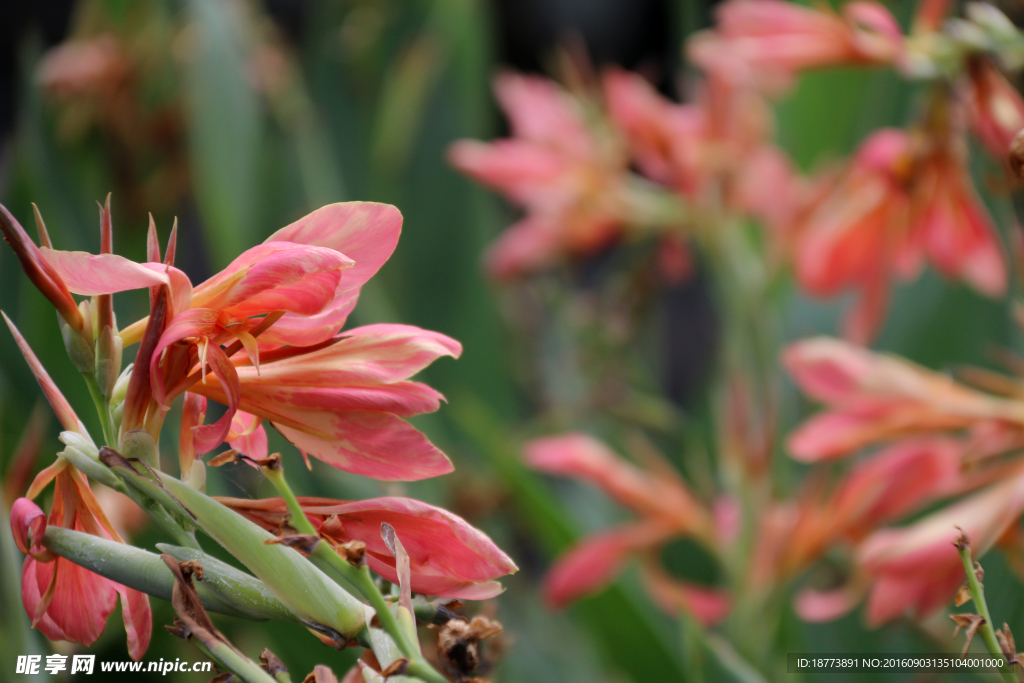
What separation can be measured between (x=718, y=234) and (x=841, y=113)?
136 mm

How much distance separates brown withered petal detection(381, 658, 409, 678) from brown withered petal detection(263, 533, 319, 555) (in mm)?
18

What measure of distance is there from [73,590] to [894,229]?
31cm

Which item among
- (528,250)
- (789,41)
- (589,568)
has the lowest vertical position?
(589,568)

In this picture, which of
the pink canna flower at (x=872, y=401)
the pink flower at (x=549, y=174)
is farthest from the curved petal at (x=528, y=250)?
the pink canna flower at (x=872, y=401)

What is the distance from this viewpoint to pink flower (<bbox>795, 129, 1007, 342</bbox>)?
Answer: 292 mm

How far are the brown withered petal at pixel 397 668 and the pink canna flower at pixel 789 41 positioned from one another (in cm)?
23

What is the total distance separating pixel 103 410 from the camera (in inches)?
4.6

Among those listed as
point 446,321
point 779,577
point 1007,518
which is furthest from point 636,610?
point 446,321

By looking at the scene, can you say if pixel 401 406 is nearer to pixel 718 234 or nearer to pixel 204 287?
pixel 204 287

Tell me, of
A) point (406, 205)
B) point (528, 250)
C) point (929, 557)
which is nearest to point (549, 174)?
point (528, 250)

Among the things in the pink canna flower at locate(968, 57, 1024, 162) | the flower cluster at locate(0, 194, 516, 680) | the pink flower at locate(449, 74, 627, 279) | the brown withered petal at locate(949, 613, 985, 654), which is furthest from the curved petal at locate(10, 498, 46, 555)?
the pink flower at locate(449, 74, 627, 279)

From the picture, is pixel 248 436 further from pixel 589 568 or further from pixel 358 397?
pixel 589 568

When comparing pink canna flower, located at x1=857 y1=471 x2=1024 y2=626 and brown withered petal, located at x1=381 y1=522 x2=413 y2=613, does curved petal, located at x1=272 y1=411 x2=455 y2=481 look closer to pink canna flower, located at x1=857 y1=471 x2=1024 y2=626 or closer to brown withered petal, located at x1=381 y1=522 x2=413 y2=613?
brown withered petal, located at x1=381 y1=522 x2=413 y2=613

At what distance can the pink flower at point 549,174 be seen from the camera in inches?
19.0
